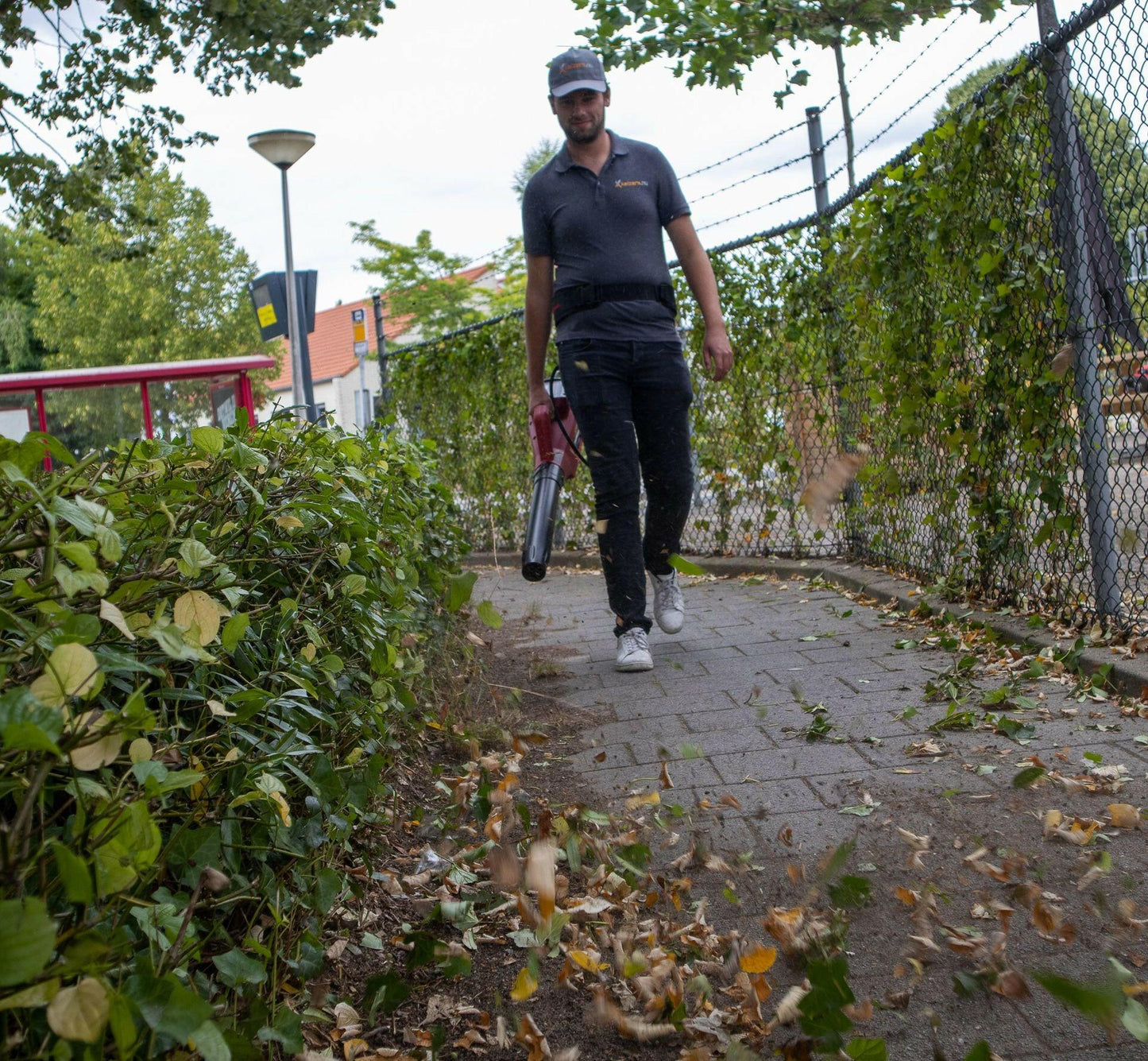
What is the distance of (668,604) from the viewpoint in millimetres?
5414

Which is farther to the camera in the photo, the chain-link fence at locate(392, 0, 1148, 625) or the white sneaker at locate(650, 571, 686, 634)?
the white sneaker at locate(650, 571, 686, 634)

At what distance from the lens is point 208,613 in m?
1.52

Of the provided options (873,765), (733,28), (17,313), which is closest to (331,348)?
(17,313)

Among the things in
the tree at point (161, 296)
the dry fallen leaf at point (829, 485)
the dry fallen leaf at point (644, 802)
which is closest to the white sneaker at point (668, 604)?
the dry fallen leaf at point (829, 485)

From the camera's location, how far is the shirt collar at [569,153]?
5.04 metres

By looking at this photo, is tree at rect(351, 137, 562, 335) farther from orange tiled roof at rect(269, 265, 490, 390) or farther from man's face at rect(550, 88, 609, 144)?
man's face at rect(550, 88, 609, 144)

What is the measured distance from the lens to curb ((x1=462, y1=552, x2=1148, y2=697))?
3.83 meters

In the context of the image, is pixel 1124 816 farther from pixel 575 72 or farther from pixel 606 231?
pixel 575 72

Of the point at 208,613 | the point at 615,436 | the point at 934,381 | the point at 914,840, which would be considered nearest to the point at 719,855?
the point at 914,840

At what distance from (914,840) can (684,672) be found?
2222 millimetres

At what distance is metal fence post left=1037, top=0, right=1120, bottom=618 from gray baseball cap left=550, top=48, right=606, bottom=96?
1712 millimetres

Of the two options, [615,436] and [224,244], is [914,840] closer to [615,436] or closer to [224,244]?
[615,436]

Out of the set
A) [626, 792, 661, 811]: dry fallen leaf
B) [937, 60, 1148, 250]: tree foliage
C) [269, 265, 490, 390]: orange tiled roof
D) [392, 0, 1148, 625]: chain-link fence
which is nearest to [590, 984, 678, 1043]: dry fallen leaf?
[626, 792, 661, 811]: dry fallen leaf

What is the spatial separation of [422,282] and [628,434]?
118 ft
